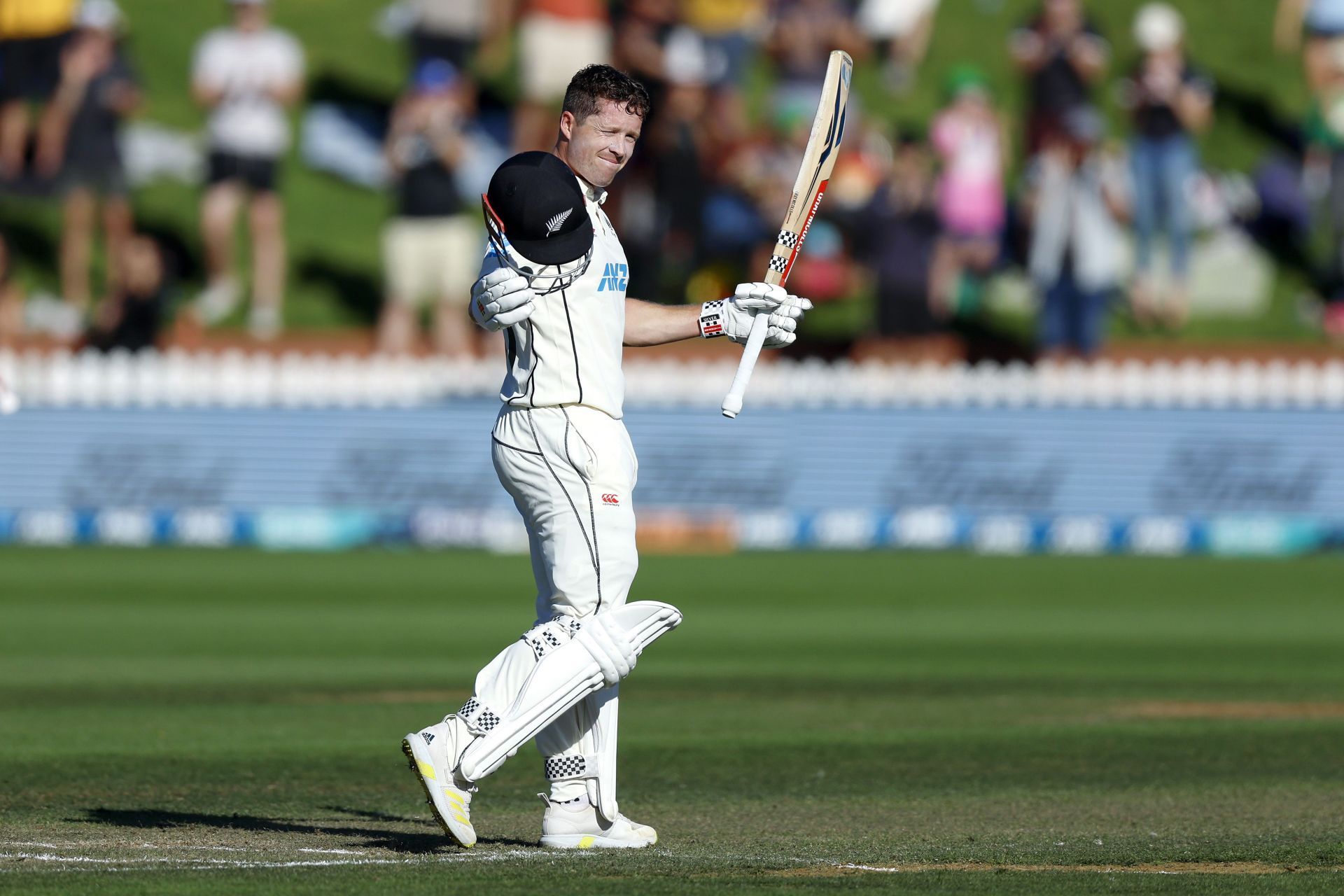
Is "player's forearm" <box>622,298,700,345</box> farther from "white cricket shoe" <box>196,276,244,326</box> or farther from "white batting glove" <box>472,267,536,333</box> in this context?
"white cricket shoe" <box>196,276,244,326</box>

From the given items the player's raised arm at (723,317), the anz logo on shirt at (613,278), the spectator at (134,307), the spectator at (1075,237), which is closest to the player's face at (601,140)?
the anz logo on shirt at (613,278)

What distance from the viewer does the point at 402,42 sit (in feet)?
90.2

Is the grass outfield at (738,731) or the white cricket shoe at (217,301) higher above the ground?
the white cricket shoe at (217,301)

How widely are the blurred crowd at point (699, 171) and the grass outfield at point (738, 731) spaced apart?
3644 mm

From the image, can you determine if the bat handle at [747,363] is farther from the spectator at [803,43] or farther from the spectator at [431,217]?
the spectator at [803,43]

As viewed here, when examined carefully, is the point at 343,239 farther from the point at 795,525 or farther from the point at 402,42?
the point at 795,525

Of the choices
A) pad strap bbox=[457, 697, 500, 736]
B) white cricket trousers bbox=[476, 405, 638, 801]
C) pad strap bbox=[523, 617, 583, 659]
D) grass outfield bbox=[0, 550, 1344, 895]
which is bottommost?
grass outfield bbox=[0, 550, 1344, 895]

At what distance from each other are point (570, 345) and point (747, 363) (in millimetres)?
492

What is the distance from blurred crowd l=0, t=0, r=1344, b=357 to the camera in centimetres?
2038

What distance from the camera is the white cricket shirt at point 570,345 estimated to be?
247 inches

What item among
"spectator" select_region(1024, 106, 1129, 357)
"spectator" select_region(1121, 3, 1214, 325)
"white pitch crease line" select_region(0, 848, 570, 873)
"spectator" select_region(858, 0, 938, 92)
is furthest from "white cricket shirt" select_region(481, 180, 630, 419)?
"spectator" select_region(858, 0, 938, 92)

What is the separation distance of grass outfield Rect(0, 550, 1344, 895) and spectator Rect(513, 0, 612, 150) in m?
4.99

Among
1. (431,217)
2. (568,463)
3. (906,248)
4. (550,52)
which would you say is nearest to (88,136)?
(431,217)

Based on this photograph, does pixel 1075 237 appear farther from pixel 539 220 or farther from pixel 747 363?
pixel 539 220
